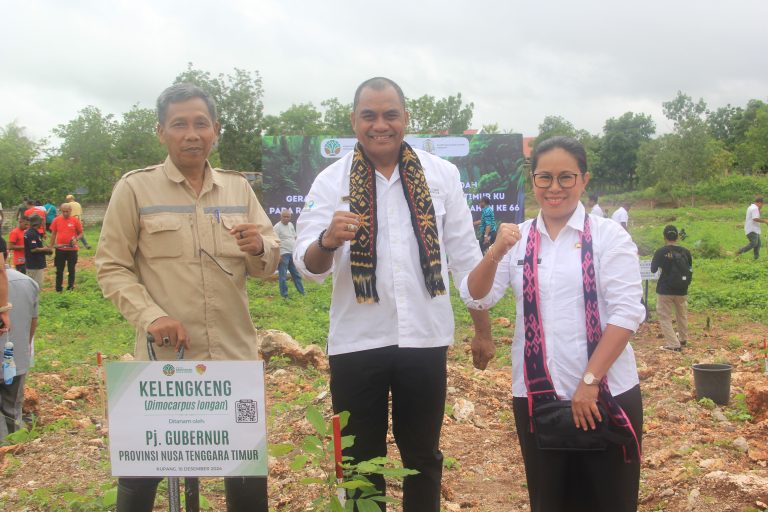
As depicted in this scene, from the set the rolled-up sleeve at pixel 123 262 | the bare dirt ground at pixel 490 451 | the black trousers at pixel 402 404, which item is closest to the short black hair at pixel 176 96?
the rolled-up sleeve at pixel 123 262

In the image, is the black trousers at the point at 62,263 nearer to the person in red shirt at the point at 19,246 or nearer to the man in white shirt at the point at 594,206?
the person in red shirt at the point at 19,246

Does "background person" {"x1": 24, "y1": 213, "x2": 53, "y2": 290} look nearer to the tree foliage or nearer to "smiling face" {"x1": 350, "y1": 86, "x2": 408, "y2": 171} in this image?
"smiling face" {"x1": 350, "y1": 86, "x2": 408, "y2": 171}

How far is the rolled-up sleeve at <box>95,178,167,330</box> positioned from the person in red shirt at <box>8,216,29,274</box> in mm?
11124

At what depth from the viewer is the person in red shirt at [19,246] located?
12.5 meters

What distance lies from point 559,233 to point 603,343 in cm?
44

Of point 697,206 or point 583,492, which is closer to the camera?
point 583,492

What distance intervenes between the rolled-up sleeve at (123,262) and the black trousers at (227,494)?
0.59 m

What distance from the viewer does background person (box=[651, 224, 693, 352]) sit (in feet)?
28.7

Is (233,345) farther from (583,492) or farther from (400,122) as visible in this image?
(583,492)

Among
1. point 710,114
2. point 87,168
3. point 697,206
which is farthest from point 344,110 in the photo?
point 710,114

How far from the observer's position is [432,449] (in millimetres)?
2770

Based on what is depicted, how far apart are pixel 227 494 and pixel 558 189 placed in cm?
172

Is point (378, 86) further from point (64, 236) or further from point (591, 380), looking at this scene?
point (64, 236)

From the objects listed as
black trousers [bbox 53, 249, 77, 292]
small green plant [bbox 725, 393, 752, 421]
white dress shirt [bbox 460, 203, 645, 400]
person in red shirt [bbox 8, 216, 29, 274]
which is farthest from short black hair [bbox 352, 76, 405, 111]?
black trousers [bbox 53, 249, 77, 292]
